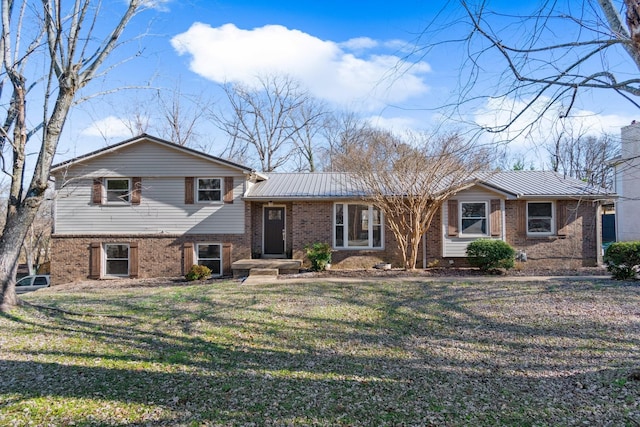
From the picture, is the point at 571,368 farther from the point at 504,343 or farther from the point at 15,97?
the point at 15,97

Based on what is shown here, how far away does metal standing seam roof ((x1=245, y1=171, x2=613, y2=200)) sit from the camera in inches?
541

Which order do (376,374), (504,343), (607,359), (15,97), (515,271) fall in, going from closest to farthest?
(376,374) < (607,359) < (504,343) < (15,97) < (515,271)

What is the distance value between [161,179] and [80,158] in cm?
286

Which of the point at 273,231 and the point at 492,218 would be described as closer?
the point at 492,218

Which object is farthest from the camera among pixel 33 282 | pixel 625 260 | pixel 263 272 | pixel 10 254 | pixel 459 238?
pixel 33 282

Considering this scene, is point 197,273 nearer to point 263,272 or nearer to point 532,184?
point 263,272

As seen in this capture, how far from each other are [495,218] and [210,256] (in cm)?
1049

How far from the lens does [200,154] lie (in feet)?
45.7

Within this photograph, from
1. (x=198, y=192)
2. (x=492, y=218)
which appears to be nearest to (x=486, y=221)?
(x=492, y=218)

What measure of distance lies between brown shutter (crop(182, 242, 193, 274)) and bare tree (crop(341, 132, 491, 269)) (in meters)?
6.56

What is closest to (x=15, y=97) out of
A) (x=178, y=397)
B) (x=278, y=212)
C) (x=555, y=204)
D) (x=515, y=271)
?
(x=178, y=397)

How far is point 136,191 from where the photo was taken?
14148mm

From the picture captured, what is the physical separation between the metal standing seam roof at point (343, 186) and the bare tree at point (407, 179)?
1.03 meters

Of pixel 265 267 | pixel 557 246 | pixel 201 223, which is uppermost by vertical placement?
pixel 201 223
